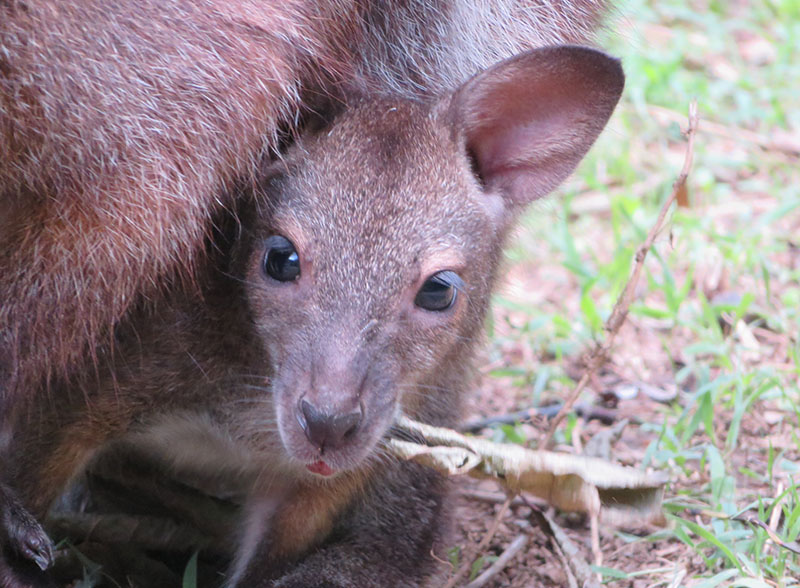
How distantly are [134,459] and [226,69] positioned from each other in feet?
3.91

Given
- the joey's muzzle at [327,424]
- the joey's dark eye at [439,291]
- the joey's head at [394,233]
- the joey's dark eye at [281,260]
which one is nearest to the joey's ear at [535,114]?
the joey's head at [394,233]

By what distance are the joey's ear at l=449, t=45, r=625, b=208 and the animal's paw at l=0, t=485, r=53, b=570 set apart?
1.39m

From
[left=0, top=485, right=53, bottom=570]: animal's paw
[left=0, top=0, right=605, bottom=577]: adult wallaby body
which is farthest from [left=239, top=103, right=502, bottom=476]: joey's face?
[left=0, top=485, right=53, bottom=570]: animal's paw

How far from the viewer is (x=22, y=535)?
9.49ft

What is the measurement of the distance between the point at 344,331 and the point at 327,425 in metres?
0.22

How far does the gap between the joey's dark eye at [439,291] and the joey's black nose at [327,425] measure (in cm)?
35

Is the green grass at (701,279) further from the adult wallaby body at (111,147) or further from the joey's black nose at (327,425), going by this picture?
the adult wallaby body at (111,147)

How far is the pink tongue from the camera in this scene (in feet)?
9.66

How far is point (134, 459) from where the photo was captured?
3.49 metres

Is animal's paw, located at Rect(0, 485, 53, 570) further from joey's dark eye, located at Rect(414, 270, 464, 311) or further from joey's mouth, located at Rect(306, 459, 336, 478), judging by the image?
joey's dark eye, located at Rect(414, 270, 464, 311)

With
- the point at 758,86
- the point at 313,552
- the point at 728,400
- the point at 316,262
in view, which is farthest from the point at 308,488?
the point at 758,86

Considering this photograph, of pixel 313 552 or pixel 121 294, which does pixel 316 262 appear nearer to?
pixel 121 294

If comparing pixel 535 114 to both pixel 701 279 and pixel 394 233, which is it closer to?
pixel 394 233

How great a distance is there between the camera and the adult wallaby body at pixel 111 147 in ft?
8.73
